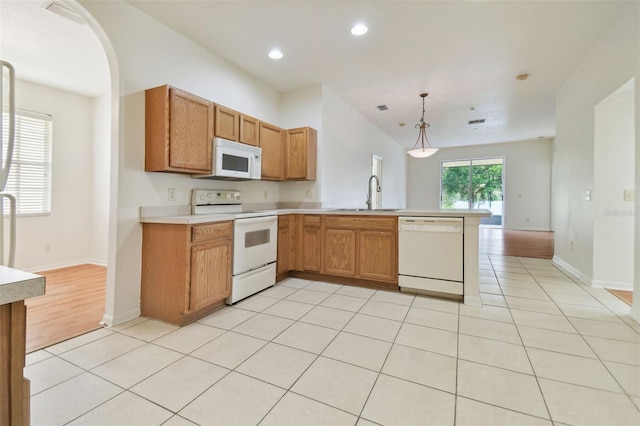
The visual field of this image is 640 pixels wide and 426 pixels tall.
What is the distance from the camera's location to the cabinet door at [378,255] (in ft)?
10.5

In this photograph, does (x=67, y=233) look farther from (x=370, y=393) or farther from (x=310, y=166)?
(x=370, y=393)

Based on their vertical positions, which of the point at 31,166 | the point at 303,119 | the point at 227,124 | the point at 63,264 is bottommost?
the point at 63,264

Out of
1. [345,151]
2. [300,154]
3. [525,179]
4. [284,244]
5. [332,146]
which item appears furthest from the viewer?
[525,179]

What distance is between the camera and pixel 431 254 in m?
2.98

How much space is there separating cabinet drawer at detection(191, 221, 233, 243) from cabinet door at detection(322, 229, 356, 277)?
1.27 meters

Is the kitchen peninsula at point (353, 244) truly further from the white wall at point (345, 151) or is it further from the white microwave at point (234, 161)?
the white wall at point (345, 151)

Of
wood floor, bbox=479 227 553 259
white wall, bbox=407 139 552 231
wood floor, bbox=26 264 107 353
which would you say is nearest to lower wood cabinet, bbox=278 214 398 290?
wood floor, bbox=26 264 107 353

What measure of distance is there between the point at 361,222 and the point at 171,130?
214 cm

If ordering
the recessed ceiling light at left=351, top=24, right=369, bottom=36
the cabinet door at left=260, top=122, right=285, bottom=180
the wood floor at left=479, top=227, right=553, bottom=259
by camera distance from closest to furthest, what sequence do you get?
the recessed ceiling light at left=351, top=24, right=369, bottom=36
the cabinet door at left=260, top=122, right=285, bottom=180
the wood floor at left=479, top=227, right=553, bottom=259

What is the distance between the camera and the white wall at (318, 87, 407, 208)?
14.2 ft

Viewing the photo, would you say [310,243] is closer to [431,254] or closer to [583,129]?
[431,254]

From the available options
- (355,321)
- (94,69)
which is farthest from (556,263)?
(94,69)

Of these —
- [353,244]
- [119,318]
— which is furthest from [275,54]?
[119,318]

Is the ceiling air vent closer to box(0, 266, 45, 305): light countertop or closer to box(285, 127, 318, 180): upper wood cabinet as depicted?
box(285, 127, 318, 180): upper wood cabinet
